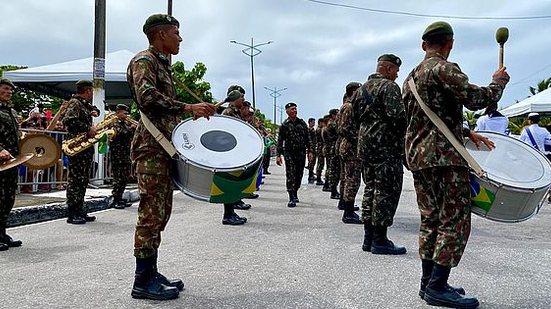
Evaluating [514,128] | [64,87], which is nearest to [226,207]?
[64,87]

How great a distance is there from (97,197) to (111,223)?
2031 millimetres

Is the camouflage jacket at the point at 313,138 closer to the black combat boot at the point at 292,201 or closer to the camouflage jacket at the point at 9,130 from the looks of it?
the black combat boot at the point at 292,201

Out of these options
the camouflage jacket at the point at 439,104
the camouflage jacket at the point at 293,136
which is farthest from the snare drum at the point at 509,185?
the camouflage jacket at the point at 293,136

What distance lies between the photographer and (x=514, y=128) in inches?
1015

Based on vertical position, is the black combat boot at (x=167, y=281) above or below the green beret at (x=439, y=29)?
below

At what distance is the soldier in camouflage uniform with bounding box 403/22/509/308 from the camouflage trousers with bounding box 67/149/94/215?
4930 millimetres

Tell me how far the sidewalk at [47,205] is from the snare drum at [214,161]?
14.3 ft

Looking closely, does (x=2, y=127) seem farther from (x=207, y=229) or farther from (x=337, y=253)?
(x=337, y=253)

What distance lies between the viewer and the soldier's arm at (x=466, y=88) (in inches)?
128

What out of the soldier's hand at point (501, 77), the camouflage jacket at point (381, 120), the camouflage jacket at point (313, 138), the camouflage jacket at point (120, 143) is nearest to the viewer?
the soldier's hand at point (501, 77)

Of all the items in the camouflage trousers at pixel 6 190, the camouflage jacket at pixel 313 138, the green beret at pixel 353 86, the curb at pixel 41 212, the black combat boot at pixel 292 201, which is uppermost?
the green beret at pixel 353 86

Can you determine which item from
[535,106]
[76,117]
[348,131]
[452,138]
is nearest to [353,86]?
[348,131]

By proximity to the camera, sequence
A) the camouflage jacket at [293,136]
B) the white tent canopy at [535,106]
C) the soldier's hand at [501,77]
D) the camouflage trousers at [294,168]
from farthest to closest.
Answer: the white tent canopy at [535,106]
the camouflage jacket at [293,136]
the camouflage trousers at [294,168]
the soldier's hand at [501,77]

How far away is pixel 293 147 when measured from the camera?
9.62 m
